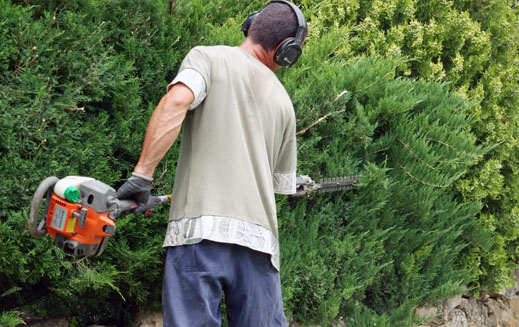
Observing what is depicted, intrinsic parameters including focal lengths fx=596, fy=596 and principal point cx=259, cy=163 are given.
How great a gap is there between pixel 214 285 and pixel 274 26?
4.21 ft

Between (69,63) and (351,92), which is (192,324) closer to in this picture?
(69,63)

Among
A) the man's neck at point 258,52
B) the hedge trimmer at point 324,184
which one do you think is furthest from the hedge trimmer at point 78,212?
the hedge trimmer at point 324,184

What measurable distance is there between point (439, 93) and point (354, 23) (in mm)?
1308

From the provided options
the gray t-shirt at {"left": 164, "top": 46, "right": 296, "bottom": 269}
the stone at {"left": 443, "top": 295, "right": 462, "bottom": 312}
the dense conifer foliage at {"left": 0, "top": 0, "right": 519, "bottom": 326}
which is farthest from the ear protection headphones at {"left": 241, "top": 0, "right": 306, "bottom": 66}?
the stone at {"left": 443, "top": 295, "right": 462, "bottom": 312}

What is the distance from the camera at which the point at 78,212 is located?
2.38 meters

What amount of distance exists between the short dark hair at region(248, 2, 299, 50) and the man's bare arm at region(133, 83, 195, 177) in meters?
0.65

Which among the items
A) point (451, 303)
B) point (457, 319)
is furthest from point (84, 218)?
point (457, 319)

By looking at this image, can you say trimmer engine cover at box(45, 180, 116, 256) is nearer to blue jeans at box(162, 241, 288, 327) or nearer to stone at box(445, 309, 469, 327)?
blue jeans at box(162, 241, 288, 327)

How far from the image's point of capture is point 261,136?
112 inches

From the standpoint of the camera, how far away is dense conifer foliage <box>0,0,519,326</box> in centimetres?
293

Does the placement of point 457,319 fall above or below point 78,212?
below

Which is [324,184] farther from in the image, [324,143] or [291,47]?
[291,47]

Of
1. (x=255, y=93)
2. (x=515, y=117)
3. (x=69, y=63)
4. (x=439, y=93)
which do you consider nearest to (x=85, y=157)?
(x=69, y=63)

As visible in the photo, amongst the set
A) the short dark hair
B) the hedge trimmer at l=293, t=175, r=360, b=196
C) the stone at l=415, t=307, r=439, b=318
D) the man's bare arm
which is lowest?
the stone at l=415, t=307, r=439, b=318
